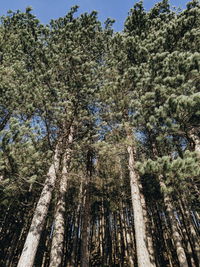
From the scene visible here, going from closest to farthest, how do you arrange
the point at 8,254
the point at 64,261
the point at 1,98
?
the point at 1,98
the point at 8,254
the point at 64,261

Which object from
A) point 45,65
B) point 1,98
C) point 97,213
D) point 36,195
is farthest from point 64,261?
point 45,65

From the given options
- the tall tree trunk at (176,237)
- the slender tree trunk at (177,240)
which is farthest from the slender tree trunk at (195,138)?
the slender tree trunk at (177,240)

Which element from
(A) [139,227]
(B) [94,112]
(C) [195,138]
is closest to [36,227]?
(A) [139,227]

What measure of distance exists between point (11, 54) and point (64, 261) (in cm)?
1293

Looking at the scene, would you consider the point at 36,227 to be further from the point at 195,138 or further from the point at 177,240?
the point at 195,138

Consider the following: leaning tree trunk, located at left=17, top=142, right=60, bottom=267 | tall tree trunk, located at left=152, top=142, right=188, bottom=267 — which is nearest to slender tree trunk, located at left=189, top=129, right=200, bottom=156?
tall tree trunk, located at left=152, top=142, right=188, bottom=267

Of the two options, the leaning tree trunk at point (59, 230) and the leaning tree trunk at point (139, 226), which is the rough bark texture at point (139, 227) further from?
the leaning tree trunk at point (59, 230)

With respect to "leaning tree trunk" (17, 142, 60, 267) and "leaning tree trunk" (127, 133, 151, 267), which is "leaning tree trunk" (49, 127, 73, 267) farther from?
"leaning tree trunk" (127, 133, 151, 267)

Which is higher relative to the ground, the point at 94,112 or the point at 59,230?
the point at 94,112

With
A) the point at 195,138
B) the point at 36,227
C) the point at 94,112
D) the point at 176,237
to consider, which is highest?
the point at 94,112

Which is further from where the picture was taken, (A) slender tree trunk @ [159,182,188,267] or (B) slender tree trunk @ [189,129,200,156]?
(A) slender tree trunk @ [159,182,188,267]

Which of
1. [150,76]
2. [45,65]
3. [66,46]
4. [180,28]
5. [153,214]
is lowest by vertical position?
[153,214]

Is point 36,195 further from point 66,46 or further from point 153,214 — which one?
point 153,214

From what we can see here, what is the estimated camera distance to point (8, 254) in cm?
904
